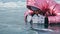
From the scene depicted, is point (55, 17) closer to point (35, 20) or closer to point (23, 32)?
point (35, 20)

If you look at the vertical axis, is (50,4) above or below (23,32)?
above

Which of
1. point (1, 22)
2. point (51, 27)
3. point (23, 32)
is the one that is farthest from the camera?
point (1, 22)

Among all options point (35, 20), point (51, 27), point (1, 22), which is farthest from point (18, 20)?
point (51, 27)

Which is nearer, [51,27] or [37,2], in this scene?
[51,27]

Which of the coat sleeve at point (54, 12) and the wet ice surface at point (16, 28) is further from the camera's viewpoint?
the coat sleeve at point (54, 12)

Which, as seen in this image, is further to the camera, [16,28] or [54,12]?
[54,12]

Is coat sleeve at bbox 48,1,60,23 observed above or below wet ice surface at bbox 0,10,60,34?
above

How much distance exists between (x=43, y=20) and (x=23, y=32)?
125 centimetres

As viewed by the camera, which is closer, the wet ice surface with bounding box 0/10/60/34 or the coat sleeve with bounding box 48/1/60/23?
the wet ice surface with bounding box 0/10/60/34

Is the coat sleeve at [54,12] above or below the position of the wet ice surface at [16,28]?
above

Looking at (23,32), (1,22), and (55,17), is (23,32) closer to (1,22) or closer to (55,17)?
(55,17)

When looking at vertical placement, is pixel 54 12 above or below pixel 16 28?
above

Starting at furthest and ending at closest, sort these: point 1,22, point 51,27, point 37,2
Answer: point 1,22 → point 37,2 → point 51,27

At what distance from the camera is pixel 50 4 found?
10570mm
